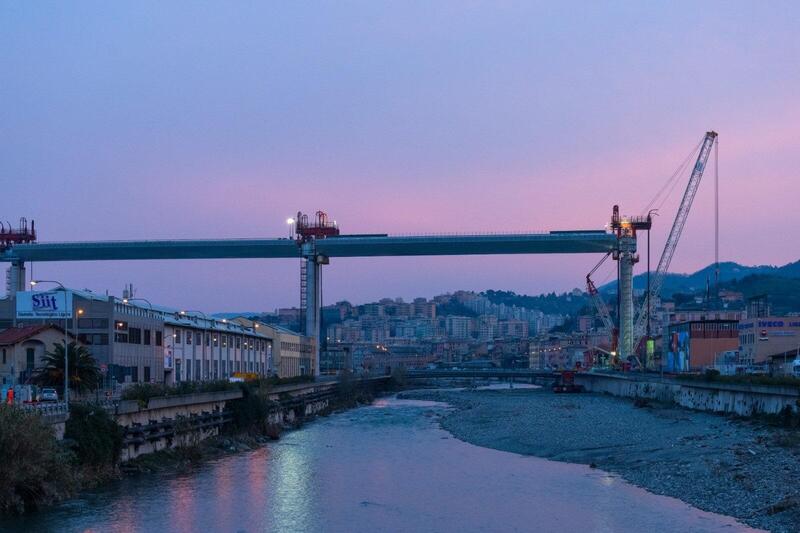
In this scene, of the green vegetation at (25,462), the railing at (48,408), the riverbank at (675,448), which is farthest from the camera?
the railing at (48,408)

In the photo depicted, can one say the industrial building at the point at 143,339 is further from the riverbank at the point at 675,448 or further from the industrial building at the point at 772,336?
the industrial building at the point at 772,336

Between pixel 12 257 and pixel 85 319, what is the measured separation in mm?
68653

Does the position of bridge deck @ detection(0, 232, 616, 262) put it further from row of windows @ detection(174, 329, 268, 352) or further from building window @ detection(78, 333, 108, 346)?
building window @ detection(78, 333, 108, 346)

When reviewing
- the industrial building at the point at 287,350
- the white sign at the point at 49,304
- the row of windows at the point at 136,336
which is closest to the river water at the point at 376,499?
the white sign at the point at 49,304

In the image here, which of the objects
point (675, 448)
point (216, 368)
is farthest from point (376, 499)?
point (216, 368)

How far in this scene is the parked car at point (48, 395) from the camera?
35.2 metres

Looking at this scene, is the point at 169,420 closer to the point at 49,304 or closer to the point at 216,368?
the point at 49,304

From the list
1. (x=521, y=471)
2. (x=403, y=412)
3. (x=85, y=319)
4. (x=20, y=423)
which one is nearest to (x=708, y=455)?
(x=521, y=471)

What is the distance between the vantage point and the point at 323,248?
345ft

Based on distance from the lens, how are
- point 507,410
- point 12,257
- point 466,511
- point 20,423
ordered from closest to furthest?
point 20,423, point 466,511, point 507,410, point 12,257

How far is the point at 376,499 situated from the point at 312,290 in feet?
236

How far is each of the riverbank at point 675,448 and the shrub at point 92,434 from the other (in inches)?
716

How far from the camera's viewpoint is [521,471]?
37031mm

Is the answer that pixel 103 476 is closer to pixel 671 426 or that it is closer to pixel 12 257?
pixel 671 426
